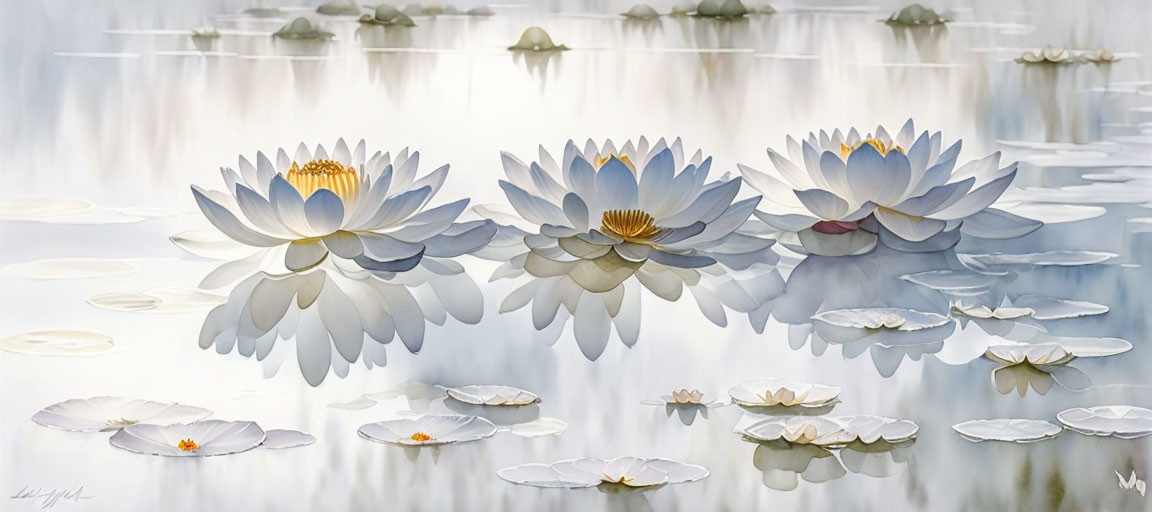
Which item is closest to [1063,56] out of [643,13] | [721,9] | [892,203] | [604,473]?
[721,9]

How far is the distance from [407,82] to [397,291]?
931 mm

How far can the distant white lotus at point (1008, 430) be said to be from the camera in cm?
69

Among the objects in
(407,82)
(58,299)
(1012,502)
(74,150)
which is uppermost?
(407,82)

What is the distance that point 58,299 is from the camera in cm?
95

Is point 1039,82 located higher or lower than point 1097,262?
higher

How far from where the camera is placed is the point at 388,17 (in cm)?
247

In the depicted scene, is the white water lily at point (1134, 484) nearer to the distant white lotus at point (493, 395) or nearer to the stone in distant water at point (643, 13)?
the distant white lotus at point (493, 395)

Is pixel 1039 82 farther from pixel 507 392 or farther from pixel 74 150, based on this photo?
pixel 74 150

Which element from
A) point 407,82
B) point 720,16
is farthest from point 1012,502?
point 720,16

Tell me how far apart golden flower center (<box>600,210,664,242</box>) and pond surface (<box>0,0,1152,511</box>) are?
10 cm

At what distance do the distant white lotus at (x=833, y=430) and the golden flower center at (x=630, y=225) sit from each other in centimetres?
35
